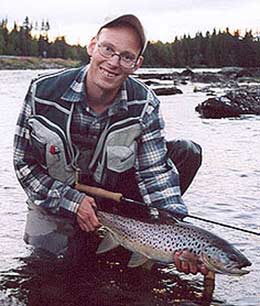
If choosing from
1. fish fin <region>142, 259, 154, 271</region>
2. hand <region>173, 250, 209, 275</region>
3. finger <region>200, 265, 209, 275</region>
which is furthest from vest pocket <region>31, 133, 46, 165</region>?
finger <region>200, 265, 209, 275</region>

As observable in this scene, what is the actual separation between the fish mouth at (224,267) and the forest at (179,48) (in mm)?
76892

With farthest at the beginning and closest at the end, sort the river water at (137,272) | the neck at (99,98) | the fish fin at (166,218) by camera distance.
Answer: the neck at (99,98), the river water at (137,272), the fish fin at (166,218)

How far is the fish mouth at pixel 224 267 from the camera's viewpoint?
11.8 feet

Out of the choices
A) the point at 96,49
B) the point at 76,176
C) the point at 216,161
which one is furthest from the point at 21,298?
the point at 216,161

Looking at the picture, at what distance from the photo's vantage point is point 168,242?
151 inches

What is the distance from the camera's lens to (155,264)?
4.66 metres

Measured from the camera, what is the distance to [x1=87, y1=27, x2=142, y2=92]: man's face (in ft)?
13.4

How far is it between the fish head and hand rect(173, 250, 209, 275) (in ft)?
0.20

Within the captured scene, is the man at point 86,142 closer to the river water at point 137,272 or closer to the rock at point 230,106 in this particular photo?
the river water at point 137,272

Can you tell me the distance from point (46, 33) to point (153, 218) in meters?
139

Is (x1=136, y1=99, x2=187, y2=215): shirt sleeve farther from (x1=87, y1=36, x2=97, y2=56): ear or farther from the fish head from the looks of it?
the fish head

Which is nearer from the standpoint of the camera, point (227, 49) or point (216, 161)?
point (216, 161)

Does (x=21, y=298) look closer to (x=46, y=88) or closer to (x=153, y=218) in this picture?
(x=153, y=218)

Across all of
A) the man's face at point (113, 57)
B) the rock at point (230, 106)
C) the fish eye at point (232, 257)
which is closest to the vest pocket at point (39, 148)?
the man's face at point (113, 57)
